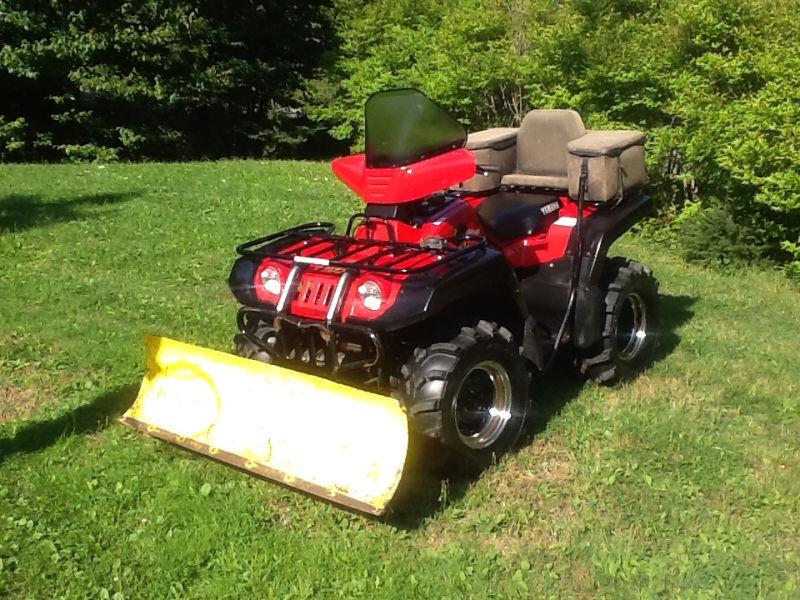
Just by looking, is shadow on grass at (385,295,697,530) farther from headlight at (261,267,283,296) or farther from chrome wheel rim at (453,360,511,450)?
headlight at (261,267,283,296)

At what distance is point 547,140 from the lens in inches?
239

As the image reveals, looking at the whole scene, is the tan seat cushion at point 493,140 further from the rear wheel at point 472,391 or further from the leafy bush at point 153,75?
the leafy bush at point 153,75

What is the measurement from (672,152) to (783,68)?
7.92ft

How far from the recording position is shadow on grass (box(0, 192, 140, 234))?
973 centimetres

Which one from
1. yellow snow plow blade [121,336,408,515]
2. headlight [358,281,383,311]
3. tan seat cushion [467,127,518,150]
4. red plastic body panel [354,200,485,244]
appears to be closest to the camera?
yellow snow plow blade [121,336,408,515]

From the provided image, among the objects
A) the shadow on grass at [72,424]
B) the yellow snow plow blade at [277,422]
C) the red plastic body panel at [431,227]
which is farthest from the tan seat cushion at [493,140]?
the shadow on grass at [72,424]

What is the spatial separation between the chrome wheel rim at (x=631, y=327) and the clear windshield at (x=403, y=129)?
1.93 metres

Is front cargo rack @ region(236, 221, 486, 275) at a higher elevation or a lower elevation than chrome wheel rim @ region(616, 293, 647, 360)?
higher

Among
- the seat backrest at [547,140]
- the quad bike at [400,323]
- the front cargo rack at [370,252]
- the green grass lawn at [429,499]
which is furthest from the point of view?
the seat backrest at [547,140]

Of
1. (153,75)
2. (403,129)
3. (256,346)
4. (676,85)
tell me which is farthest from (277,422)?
(153,75)

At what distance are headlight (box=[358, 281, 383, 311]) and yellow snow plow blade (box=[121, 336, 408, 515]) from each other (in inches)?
16.9

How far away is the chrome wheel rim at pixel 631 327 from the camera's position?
605 cm

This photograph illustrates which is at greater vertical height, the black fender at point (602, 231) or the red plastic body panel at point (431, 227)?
the red plastic body panel at point (431, 227)

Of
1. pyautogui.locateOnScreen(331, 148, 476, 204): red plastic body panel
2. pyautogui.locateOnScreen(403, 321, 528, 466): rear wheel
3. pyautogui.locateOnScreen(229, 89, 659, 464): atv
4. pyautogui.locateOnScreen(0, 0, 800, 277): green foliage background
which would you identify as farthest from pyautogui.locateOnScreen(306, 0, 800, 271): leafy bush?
pyautogui.locateOnScreen(403, 321, 528, 466): rear wheel
